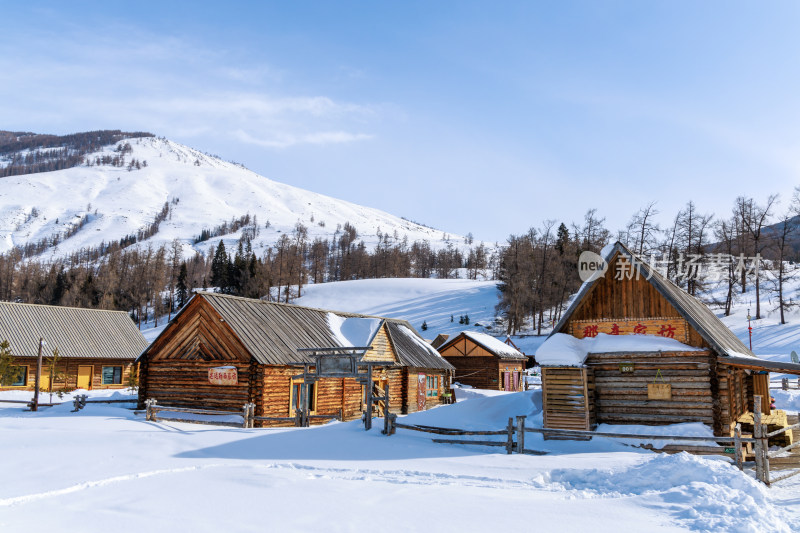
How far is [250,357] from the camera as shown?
23750 millimetres

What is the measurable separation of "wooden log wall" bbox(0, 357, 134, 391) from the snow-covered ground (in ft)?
63.4

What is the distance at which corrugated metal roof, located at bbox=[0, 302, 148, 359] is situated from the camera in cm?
3512

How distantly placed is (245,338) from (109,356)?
19520mm

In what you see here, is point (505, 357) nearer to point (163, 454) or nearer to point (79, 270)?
point (163, 454)

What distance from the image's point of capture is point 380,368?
29062 mm

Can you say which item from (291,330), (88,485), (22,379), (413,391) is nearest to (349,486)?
(88,485)

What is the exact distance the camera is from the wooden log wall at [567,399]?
1947cm

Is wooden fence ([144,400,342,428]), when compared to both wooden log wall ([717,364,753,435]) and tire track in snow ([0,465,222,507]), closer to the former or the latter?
tire track in snow ([0,465,222,507])

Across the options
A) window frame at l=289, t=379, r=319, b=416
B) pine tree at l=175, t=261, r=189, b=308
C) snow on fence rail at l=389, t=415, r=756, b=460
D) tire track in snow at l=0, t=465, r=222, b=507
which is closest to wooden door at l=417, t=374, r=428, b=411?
window frame at l=289, t=379, r=319, b=416

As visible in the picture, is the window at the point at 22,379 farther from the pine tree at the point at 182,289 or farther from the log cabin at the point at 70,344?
the pine tree at the point at 182,289

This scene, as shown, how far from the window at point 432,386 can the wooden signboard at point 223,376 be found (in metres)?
13.4

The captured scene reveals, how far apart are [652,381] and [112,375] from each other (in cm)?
3497

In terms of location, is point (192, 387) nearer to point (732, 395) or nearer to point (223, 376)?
point (223, 376)

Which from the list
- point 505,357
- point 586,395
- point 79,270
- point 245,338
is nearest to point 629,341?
point 586,395
